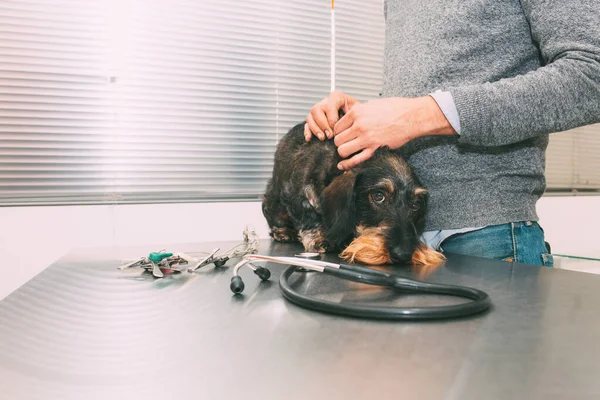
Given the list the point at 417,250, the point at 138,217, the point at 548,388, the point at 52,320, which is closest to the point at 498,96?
the point at 417,250

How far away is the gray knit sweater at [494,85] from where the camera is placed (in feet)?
3.88

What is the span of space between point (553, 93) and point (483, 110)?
0.58 ft

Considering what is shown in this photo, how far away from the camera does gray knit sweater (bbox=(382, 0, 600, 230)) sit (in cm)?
118

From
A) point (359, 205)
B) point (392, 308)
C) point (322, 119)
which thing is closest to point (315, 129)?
point (322, 119)

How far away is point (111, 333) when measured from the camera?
0.68 m

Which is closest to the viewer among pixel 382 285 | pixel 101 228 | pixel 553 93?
pixel 382 285

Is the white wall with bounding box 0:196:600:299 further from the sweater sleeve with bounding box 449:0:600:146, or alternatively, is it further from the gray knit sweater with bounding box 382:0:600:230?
the sweater sleeve with bounding box 449:0:600:146

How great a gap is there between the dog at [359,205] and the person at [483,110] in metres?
0.07

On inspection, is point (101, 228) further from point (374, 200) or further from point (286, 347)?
point (286, 347)

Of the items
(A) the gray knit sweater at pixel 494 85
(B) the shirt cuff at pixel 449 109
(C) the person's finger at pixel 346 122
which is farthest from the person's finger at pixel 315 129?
(B) the shirt cuff at pixel 449 109

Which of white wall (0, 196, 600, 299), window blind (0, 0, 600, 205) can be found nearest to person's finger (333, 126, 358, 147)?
white wall (0, 196, 600, 299)

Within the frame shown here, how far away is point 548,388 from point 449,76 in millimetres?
1222

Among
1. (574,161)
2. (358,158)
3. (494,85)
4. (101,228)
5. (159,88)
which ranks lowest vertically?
(101,228)

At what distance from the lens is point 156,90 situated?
103 inches
